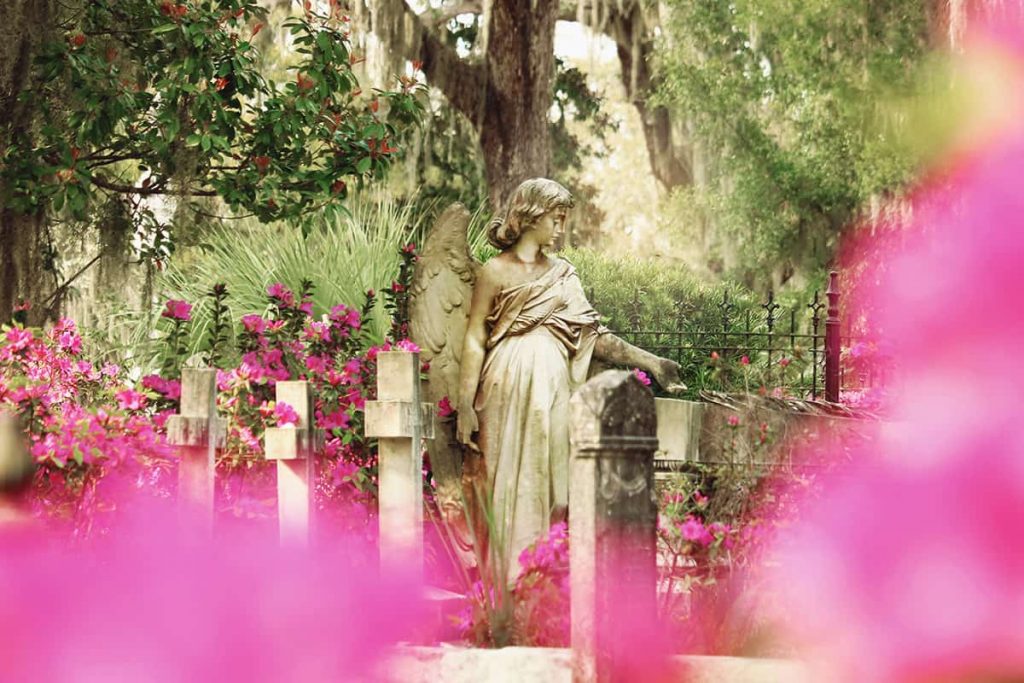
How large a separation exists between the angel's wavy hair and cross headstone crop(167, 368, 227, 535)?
1.53m

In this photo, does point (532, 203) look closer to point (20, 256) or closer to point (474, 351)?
point (474, 351)

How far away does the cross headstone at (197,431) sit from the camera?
19.3 ft

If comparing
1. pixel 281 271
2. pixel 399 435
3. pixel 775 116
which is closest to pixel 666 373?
pixel 399 435

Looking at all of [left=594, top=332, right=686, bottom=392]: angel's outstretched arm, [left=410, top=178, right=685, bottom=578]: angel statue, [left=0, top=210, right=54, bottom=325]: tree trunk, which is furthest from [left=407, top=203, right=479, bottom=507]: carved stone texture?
[left=0, top=210, right=54, bottom=325]: tree trunk

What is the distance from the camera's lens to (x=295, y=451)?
Answer: 6.12 m

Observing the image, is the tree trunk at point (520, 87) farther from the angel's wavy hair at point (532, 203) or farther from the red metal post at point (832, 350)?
the angel's wavy hair at point (532, 203)

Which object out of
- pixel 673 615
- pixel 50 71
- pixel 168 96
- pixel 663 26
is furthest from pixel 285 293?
pixel 663 26

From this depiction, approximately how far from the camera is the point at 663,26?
19953mm

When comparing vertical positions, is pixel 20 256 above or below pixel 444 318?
above

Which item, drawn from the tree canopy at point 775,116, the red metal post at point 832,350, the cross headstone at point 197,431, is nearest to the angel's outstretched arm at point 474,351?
the cross headstone at point 197,431

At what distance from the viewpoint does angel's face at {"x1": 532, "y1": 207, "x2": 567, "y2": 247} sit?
6332 mm

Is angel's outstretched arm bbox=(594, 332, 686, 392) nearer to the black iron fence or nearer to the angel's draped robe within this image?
the angel's draped robe

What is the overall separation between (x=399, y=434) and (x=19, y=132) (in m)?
3.23

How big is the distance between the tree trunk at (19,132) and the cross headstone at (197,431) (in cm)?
222
